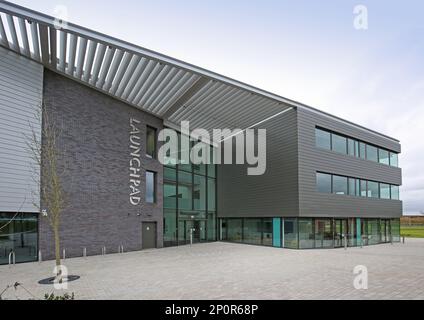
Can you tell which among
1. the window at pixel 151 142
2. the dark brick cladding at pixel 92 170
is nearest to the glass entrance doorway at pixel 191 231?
the dark brick cladding at pixel 92 170

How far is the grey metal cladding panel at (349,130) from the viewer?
20453 mm

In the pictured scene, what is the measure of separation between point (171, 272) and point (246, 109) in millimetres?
11274

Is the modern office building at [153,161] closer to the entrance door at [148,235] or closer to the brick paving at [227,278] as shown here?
the entrance door at [148,235]

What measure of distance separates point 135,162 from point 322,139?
11.4 metres

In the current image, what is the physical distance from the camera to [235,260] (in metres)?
15.3

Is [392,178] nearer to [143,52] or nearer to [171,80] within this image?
[171,80]

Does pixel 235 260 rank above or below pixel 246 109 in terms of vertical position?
Answer: below

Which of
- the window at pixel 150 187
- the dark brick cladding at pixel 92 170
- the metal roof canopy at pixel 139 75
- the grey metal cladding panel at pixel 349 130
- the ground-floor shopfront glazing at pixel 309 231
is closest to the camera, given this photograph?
A: the metal roof canopy at pixel 139 75

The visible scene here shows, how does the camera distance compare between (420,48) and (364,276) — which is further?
(364,276)

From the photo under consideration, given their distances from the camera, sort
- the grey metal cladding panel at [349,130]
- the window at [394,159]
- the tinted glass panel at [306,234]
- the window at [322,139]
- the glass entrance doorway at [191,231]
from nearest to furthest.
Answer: the tinted glass panel at [306,234] < the grey metal cladding panel at [349,130] < the window at [322,139] < the glass entrance doorway at [191,231] < the window at [394,159]

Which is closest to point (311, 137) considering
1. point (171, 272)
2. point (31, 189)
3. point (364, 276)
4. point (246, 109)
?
Result: point (246, 109)

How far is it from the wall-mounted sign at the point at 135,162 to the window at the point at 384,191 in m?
17.7

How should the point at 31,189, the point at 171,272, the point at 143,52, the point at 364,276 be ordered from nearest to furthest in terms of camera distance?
the point at 364,276 → the point at 171,272 → the point at 143,52 → the point at 31,189

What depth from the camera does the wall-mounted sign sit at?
19.9 meters
